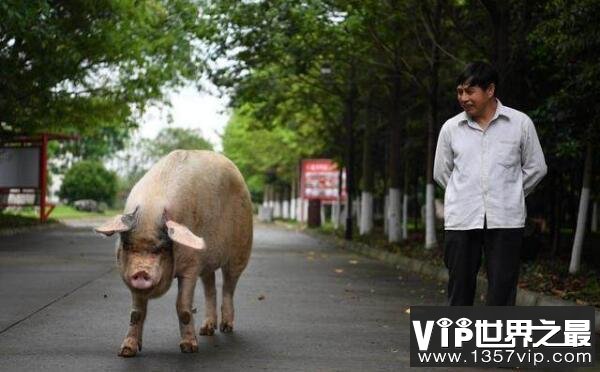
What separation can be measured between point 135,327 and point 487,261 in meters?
2.59

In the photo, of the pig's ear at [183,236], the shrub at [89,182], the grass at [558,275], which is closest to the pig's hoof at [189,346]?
the pig's ear at [183,236]

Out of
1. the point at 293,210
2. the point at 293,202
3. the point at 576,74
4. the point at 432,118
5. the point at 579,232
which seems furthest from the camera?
the point at 293,210

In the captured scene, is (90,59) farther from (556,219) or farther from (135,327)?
(135,327)

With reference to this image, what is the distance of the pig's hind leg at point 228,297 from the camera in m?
9.14

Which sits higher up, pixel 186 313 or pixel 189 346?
pixel 186 313

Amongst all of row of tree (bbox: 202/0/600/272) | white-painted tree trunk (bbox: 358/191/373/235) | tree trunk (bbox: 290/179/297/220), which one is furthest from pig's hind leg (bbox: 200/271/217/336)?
tree trunk (bbox: 290/179/297/220)

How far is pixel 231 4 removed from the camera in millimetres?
22281

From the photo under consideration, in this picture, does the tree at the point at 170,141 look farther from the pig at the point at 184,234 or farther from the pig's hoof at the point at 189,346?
the pig's hoof at the point at 189,346

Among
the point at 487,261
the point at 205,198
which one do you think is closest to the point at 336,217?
the point at 205,198

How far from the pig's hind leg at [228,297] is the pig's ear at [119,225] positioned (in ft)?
6.55

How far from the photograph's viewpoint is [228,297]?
920 centimetres

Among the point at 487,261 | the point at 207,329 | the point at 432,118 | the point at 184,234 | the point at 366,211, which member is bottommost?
the point at 207,329

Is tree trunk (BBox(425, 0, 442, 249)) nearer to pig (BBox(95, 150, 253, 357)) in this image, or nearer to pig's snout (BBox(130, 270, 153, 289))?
pig (BBox(95, 150, 253, 357))

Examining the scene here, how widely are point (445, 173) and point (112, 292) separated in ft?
23.0
